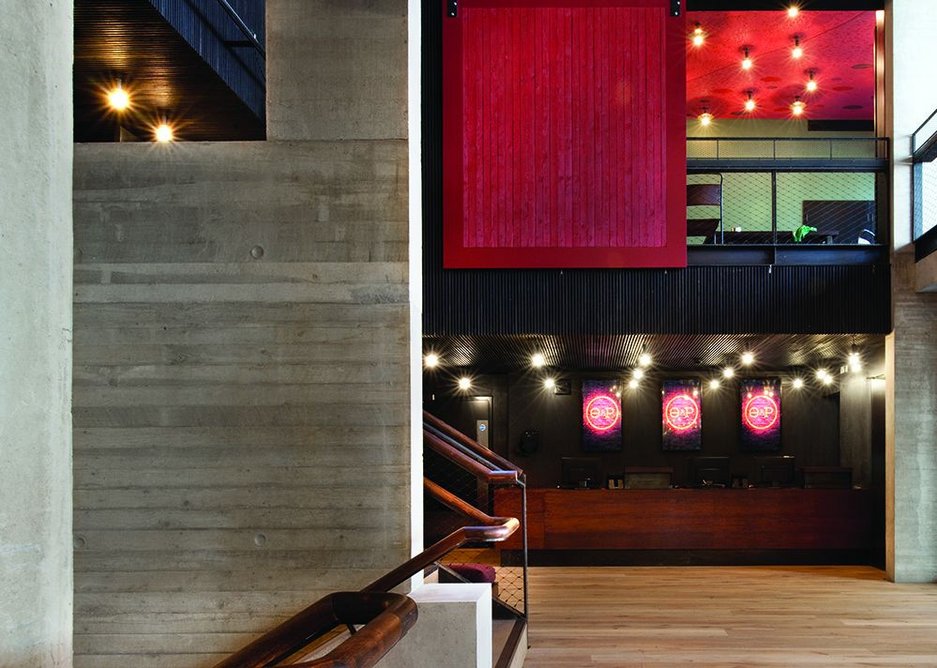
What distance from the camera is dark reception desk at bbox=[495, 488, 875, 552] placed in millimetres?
10234

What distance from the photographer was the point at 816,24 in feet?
33.2

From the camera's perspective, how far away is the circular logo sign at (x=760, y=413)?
1355 centimetres

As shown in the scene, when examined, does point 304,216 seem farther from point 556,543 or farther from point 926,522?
point 926,522

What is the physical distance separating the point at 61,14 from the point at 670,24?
7948mm

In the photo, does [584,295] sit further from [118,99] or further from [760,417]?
[760,417]

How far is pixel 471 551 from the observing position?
435 inches

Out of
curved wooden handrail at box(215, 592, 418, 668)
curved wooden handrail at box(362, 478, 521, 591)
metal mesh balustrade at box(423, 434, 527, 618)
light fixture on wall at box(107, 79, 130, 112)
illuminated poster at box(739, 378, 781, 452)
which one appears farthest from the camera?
illuminated poster at box(739, 378, 781, 452)

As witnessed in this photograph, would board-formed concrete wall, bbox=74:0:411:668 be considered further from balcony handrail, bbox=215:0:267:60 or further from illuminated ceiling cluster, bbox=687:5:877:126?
illuminated ceiling cluster, bbox=687:5:877:126

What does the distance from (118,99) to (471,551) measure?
714 cm

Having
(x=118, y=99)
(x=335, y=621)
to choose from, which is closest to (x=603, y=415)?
(x=118, y=99)

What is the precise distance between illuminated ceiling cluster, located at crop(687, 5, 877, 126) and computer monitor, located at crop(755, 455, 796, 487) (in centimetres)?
489

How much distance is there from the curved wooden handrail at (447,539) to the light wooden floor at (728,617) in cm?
168

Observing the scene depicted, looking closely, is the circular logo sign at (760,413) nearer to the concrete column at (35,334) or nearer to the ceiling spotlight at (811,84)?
the ceiling spotlight at (811,84)

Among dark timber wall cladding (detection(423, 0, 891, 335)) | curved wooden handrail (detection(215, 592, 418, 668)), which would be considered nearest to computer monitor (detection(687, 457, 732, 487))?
dark timber wall cladding (detection(423, 0, 891, 335))
